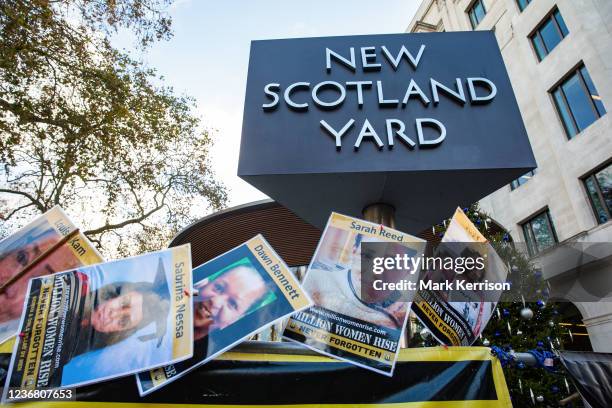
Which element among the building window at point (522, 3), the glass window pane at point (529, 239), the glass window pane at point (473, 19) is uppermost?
the glass window pane at point (473, 19)

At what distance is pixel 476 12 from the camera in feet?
73.0

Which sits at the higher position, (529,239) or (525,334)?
(529,239)

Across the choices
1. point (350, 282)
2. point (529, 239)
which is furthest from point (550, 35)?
point (350, 282)

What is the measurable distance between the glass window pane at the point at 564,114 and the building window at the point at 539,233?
3.30 metres

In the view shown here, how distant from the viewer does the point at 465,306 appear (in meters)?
2.73

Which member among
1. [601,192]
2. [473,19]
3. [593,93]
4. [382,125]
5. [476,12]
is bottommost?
[382,125]

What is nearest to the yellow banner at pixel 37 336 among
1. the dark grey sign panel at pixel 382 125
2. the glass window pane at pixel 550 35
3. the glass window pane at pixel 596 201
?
the dark grey sign panel at pixel 382 125

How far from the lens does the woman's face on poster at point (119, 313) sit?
2.17m

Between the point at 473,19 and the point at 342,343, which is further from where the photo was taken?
the point at 473,19

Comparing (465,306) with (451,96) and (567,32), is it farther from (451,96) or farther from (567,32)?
(567,32)

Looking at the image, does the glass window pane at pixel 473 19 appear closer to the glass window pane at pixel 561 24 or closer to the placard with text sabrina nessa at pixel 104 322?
the glass window pane at pixel 561 24

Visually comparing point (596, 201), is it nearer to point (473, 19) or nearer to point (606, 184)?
point (606, 184)

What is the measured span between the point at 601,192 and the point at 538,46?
7585mm

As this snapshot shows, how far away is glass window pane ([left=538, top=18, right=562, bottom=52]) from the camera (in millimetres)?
16062
